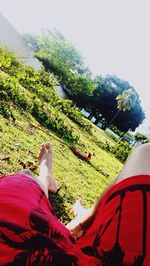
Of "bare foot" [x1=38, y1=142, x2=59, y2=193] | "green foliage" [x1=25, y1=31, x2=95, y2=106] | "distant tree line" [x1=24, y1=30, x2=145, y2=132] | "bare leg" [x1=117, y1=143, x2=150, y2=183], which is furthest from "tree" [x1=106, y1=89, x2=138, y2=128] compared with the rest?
"bare leg" [x1=117, y1=143, x2=150, y2=183]

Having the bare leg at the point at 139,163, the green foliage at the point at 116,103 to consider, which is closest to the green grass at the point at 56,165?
the bare leg at the point at 139,163

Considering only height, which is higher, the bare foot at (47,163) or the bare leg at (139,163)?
the bare leg at (139,163)

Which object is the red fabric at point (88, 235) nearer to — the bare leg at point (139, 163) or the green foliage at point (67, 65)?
the bare leg at point (139, 163)

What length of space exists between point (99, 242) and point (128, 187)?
241mm

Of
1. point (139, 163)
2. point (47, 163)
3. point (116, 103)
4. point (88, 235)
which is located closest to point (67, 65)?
point (116, 103)

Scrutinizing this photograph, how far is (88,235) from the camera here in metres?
1.22

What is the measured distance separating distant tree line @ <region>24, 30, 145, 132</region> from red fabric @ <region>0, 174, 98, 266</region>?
4350 centimetres

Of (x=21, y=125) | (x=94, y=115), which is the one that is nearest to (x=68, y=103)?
(x=21, y=125)

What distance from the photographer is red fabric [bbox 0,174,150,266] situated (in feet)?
3.29

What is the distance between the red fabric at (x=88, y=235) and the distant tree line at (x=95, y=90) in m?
43.5

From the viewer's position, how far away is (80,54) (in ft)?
222

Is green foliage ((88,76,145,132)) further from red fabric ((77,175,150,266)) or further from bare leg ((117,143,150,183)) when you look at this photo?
red fabric ((77,175,150,266))

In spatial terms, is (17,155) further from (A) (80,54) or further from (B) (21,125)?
(A) (80,54)

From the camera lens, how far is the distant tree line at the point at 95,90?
1870 inches
